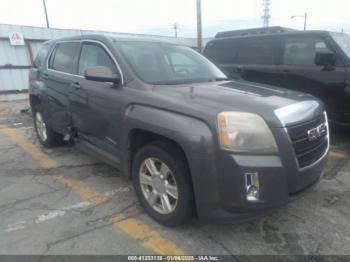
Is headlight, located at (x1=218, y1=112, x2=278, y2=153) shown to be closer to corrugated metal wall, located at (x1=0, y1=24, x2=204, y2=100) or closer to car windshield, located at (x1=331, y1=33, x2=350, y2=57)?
car windshield, located at (x1=331, y1=33, x2=350, y2=57)

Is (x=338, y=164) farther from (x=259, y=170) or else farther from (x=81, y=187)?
(x=81, y=187)

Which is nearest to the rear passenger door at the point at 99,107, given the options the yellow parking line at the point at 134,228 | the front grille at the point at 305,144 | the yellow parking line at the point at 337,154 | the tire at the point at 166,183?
the tire at the point at 166,183

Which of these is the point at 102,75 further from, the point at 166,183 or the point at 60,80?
the point at 60,80

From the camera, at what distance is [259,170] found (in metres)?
2.46

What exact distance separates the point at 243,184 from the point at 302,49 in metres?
4.49

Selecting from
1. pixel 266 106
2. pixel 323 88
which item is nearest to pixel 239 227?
pixel 266 106

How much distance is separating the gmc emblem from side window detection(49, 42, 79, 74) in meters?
3.09

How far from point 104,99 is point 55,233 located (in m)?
1.47

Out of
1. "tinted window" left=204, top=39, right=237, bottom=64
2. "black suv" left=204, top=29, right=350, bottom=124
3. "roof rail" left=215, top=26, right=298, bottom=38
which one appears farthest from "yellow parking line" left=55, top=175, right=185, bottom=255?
"roof rail" left=215, top=26, right=298, bottom=38

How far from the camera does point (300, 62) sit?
6.06 metres

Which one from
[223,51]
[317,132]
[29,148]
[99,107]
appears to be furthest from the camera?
[223,51]

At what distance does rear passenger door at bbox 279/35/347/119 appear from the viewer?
5.45 m

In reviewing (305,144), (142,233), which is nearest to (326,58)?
(305,144)

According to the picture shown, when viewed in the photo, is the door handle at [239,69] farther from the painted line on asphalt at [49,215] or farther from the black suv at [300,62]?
the painted line on asphalt at [49,215]
